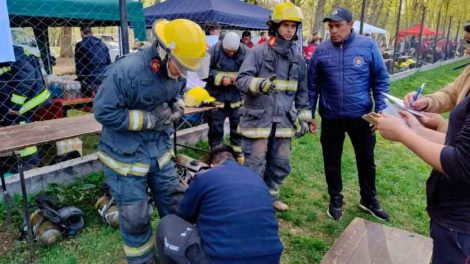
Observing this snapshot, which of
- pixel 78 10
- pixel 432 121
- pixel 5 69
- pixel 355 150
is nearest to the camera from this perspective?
pixel 432 121

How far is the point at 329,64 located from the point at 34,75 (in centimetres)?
356

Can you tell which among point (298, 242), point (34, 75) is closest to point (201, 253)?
point (298, 242)

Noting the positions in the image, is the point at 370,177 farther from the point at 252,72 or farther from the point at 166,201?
the point at 166,201

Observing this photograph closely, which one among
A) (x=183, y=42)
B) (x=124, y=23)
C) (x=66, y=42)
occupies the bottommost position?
(x=66, y=42)

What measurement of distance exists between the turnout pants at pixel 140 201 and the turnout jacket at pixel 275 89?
1024 mm

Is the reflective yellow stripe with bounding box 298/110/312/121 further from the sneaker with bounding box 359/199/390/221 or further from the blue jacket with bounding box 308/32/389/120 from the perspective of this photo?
the sneaker with bounding box 359/199/390/221

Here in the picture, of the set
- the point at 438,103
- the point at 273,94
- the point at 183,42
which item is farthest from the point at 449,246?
the point at 273,94

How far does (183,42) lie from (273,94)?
1399mm

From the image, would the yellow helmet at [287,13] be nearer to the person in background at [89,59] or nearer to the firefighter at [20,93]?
the firefighter at [20,93]

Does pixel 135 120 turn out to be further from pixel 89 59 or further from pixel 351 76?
pixel 89 59

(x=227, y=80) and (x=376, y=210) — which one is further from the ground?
(x=227, y=80)

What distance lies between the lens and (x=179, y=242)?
2.05m

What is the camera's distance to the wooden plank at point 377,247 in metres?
2.34

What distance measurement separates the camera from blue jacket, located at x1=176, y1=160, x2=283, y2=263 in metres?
1.78
